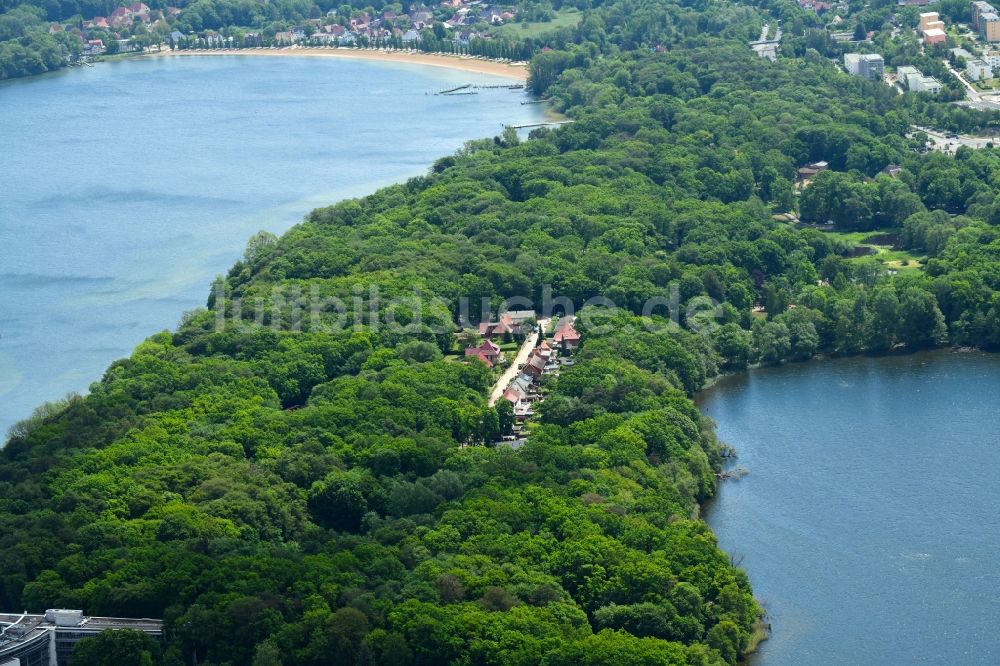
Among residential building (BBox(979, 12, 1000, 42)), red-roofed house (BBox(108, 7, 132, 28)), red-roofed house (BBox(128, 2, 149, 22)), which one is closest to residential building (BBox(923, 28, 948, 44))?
residential building (BBox(979, 12, 1000, 42))

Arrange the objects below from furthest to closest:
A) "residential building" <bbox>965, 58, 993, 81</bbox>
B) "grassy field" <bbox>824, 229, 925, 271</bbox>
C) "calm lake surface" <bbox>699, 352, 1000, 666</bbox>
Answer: "residential building" <bbox>965, 58, 993, 81</bbox> < "grassy field" <bbox>824, 229, 925, 271</bbox> < "calm lake surface" <bbox>699, 352, 1000, 666</bbox>

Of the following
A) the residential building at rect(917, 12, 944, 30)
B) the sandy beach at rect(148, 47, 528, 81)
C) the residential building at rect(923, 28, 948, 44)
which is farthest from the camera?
the sandy beach at rect(148, 47, 528, 81)

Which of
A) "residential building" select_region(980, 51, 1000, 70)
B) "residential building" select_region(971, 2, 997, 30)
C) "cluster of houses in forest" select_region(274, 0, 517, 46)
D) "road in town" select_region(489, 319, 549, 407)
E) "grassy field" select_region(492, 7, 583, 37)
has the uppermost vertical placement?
"residential building" select_region(971, 2, 997, 30)

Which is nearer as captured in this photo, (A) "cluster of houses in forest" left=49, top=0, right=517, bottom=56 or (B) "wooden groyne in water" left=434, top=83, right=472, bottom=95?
(B) "wooden groyne in water" left=434, top=83, right=472, bottom=95

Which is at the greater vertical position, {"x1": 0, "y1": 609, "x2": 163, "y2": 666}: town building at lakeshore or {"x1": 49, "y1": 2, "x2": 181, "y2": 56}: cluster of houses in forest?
{"x1": 0, "y1": 609, "x2": 163, "y2": 666}: town building at lakeshore

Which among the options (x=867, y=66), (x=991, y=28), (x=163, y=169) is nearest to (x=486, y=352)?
(x=163, y=169)

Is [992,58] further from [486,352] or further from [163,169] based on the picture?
[486,352]

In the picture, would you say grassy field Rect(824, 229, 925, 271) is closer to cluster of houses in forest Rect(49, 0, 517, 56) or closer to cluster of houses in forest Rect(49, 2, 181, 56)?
cluster of houses in forest Rect(49, 0, 517, 56)
